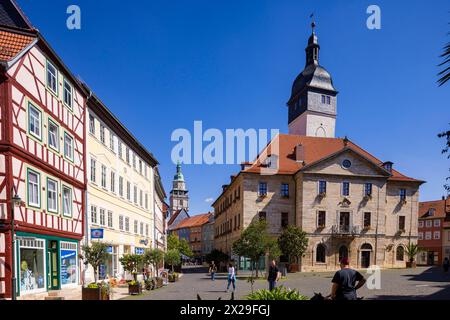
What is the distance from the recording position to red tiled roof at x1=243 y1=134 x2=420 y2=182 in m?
41.0

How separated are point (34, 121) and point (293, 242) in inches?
1085

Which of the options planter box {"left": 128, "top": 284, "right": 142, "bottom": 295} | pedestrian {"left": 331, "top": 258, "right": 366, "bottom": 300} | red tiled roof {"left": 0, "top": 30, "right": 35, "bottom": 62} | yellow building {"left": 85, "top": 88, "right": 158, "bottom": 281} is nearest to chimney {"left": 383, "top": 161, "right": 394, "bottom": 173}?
yellow building {"left": 85, "top": 88, "right": 158, "bottom": 281}

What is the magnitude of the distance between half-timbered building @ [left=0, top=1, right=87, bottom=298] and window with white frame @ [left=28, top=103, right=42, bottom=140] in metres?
0.04

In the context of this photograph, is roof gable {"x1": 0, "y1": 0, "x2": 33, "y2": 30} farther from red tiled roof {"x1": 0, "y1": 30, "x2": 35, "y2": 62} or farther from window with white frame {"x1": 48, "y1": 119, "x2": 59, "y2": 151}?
window with white frame {"x1": 48, "y1": 119, "x2": 59, "y2": 151}

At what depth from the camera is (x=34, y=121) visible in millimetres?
14938

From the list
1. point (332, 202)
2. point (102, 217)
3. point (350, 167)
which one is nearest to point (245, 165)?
point (332, 202)

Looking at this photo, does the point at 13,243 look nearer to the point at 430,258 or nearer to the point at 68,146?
the point at 68,146

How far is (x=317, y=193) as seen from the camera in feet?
127

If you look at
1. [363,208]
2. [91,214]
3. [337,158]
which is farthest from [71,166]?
A: [363,208]

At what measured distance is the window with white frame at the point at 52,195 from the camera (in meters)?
15.9

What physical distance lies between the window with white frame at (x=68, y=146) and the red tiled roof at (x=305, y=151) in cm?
2407
